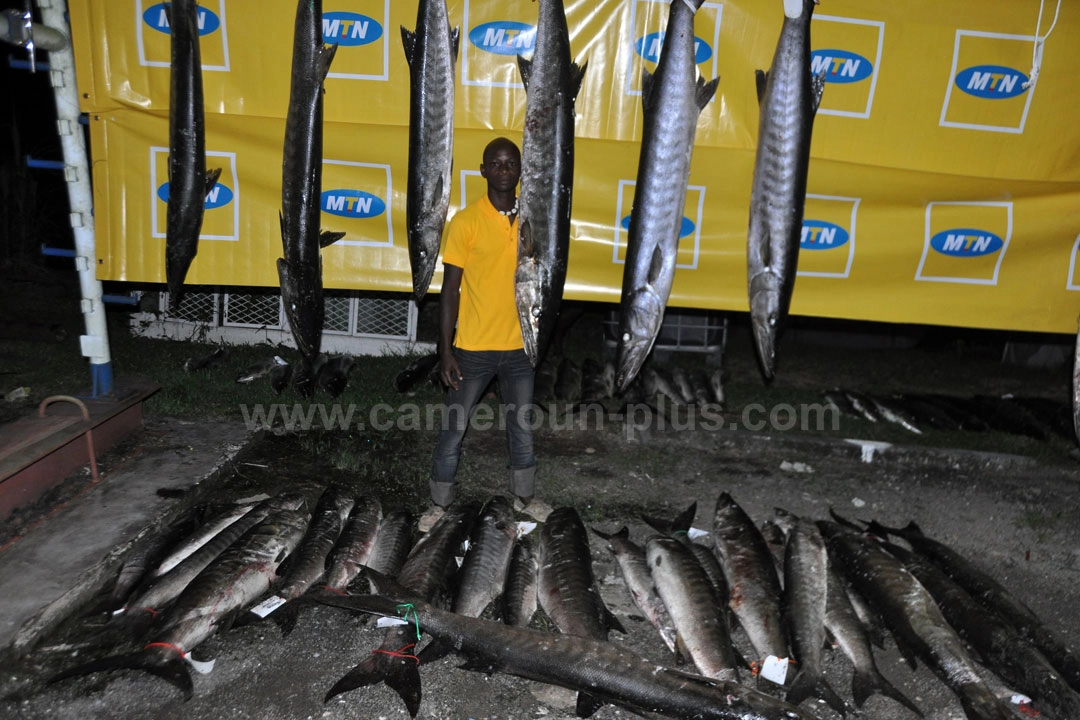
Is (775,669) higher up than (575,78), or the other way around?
(575,78)

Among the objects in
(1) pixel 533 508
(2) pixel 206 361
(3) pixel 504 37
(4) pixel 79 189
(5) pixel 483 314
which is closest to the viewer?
(5) pixel 483 314

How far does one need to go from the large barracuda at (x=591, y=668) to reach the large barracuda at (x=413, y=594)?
0.12m

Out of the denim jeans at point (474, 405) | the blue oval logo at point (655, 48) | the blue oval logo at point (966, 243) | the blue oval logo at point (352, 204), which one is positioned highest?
the blue oval logo at point (655, 48)

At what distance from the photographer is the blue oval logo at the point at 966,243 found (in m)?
4.48

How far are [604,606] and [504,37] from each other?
323 centimetres

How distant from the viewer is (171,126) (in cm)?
403

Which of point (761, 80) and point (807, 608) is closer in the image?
point (807, 608)

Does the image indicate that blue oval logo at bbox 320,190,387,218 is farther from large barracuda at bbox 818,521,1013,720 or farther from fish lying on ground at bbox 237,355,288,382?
large barracuda at bbox 818,521,1013,720

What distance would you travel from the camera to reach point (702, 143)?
14.1ft

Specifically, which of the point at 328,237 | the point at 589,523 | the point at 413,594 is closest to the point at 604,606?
the point at 413,594

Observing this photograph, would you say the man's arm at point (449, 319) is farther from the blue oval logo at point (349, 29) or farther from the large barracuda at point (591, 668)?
the blue oval logo at point (349, 29)

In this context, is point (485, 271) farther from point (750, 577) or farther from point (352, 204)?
point (750, 577)

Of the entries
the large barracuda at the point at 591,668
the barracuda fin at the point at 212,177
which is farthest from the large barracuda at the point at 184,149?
the large barracuda at the point at 591,668

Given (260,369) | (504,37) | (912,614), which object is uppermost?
(504,37)
